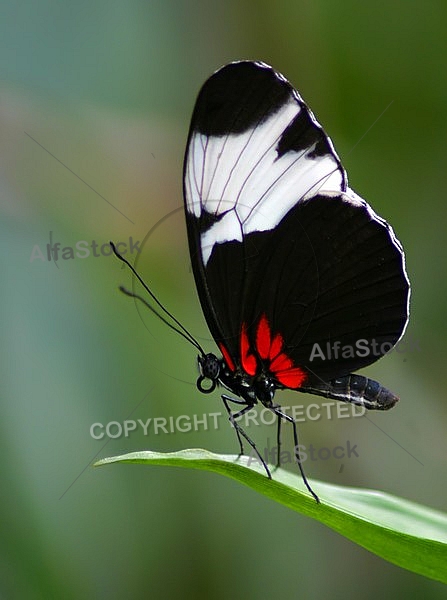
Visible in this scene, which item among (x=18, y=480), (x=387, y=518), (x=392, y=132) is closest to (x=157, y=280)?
(x=18, y=480)

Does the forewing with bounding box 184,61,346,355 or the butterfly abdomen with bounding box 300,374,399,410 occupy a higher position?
the forewing with bounding box 184,61,346,355

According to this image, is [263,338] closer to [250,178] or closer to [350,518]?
[250,178]

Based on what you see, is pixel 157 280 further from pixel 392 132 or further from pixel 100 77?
pixel 392 132

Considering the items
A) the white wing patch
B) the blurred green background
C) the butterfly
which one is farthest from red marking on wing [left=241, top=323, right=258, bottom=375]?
the blurred green background

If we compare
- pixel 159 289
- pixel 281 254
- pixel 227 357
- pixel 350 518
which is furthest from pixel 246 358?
pixel 159 289

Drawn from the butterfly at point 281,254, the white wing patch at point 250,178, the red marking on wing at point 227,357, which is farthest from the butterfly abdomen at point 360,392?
the white wing patch at point 250,178

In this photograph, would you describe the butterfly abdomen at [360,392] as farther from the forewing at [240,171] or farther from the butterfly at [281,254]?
the forewing at [240,171]

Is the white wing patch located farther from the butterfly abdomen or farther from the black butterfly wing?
the butterfly abdomen
